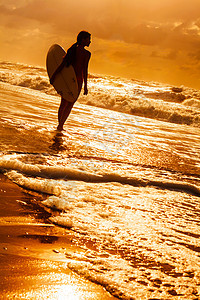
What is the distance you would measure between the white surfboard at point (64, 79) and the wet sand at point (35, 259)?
13.4ft

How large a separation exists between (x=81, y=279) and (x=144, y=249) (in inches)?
21.5

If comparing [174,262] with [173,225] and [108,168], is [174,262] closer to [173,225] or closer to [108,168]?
[173,225]

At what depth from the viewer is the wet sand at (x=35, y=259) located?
1312 mm

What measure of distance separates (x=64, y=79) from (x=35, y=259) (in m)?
4.99

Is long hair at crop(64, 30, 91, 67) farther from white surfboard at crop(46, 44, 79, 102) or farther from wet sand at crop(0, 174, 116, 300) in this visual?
wet sand at crop(0, 174, 116, 300)

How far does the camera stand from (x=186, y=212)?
8.89 feet

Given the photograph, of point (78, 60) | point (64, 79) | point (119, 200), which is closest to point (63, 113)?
point (64, 79)

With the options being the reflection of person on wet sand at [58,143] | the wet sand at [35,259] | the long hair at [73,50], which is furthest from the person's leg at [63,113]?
the wet sand at [35,259]

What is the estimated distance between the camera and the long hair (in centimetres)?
566

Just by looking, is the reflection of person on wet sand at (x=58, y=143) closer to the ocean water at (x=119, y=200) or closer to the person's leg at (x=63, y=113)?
the ocean water at (x=119, y=200)

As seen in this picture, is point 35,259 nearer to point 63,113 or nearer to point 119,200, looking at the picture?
point 119,200

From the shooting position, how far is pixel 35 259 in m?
1.56

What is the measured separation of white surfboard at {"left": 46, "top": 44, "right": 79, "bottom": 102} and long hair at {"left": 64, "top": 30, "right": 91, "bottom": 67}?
117 mm

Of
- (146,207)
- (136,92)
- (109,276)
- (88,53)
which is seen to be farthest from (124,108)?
(109,276)
